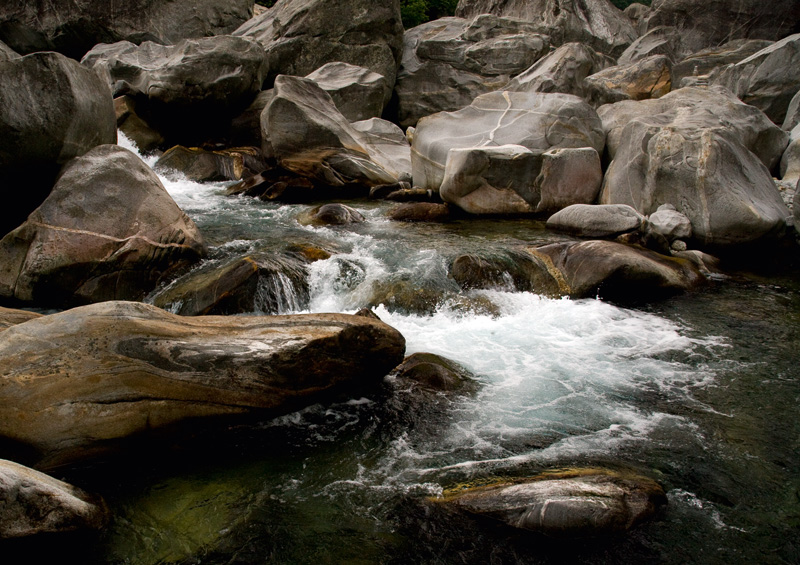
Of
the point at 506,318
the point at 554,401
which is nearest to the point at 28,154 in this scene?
the point at 506,318

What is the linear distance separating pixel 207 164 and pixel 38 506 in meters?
13.8

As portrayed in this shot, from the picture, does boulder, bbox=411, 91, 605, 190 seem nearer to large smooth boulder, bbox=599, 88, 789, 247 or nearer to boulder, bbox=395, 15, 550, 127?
large smooth boulder, bbox=599, 88, 789, 247

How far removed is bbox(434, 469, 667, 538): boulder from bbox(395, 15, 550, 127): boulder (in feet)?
72.4

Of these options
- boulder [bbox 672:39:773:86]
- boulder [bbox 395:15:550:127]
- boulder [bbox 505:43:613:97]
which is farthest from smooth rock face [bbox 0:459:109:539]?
boulder [bbox 672:39:773:86]

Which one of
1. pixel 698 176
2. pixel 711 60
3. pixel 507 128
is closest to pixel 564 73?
pixel 507 128

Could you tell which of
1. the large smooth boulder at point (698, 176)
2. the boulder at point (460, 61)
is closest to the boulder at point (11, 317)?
the large smooth boulder at point (698, 176)

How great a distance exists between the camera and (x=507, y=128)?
41.2 feet

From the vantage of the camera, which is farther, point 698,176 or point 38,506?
point 698,176

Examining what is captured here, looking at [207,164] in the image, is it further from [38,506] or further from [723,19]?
[723,19]

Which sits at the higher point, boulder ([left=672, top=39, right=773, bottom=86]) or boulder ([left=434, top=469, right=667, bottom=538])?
boulder ([left=672, top=39, right=773, bottom=86])

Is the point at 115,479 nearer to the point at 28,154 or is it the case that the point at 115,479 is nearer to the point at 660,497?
the point at 660,497

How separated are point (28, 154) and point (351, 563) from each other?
6.49 meters

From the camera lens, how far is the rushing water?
11.5 ft

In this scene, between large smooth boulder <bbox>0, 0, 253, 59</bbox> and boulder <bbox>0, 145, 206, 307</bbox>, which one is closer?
boulder <bbox>0, 145, 206, 307</bbox>
